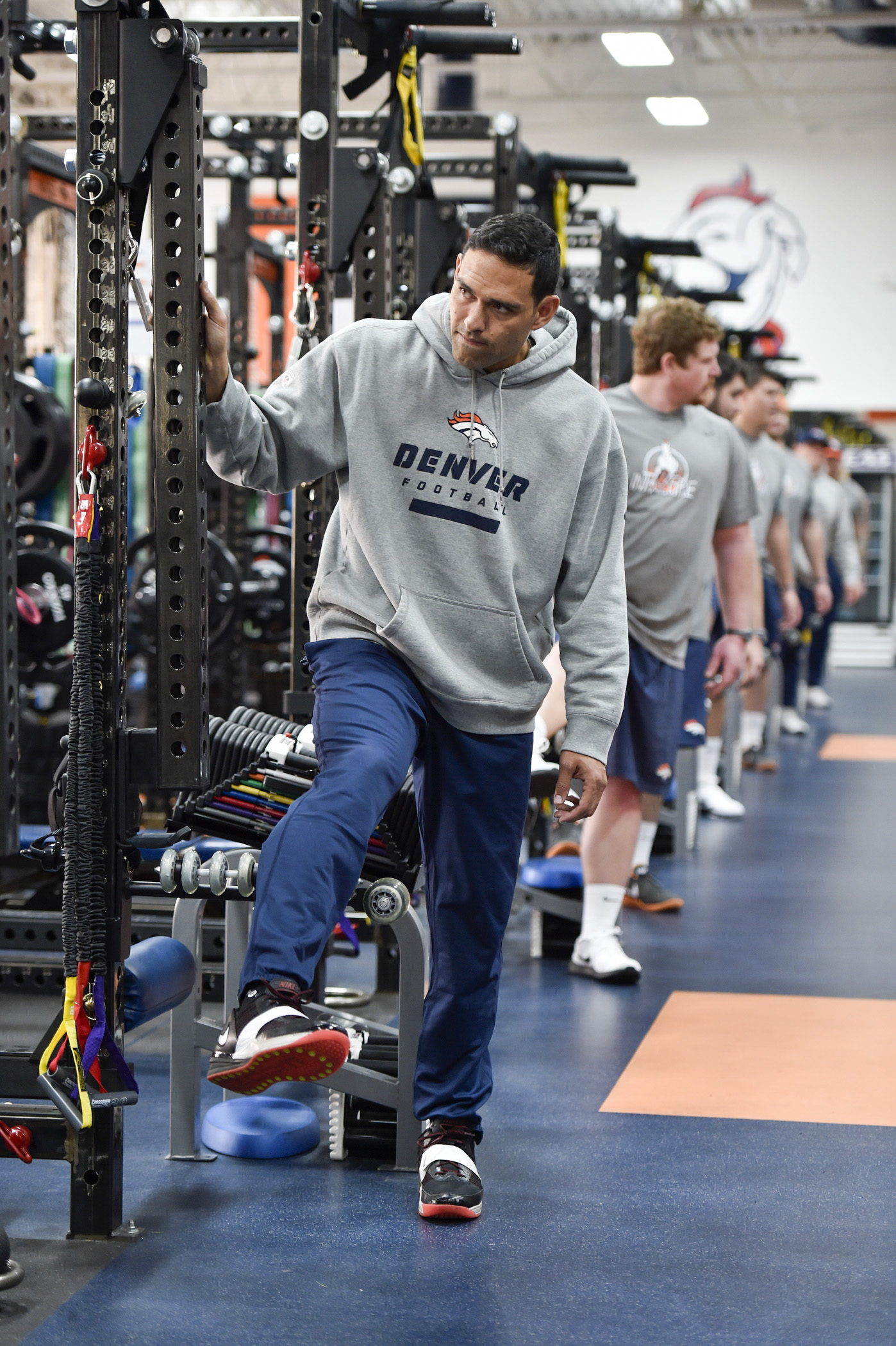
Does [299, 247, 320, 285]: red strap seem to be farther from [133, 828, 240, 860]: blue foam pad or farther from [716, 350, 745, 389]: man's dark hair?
[716, 350, 745, 389]: man's dark hair

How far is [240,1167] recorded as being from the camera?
2.85 m

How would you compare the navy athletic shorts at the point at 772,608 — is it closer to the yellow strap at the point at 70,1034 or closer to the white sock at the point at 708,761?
the white sock at the point at 708,761

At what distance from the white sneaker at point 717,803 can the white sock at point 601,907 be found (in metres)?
3.16

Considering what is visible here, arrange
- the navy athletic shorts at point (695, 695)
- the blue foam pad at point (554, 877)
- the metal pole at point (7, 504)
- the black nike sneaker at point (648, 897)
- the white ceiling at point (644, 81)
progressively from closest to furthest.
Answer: the metal pole at point (7, 504) → the blue foam pad at point (554, 877) → the black nike sneaker at point (648, 897) → the navy athletic shorts at point (695, 695) → the white ceiling at point (644, 81)

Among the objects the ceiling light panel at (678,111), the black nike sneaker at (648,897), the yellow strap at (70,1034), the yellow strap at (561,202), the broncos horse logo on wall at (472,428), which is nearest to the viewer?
the yellow strap at (70,1034)

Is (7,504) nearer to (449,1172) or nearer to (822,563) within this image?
(449,1172)

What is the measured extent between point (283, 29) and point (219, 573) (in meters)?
2.24

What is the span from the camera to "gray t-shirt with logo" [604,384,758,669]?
14.3ft

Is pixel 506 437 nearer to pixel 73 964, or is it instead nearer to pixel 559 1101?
pixel 73 964

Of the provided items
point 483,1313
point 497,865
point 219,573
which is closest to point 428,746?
point 497,865

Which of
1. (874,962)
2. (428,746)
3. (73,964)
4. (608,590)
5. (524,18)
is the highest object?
(524,18)

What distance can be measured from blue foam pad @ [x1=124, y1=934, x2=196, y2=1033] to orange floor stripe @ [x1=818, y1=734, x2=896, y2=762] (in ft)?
24.6

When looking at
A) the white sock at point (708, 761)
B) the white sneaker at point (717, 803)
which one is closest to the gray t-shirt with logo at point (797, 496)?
the white sock at point (708, 761)

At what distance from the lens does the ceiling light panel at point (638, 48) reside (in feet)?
48.3
